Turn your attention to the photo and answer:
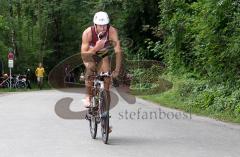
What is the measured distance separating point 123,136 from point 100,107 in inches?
48.9

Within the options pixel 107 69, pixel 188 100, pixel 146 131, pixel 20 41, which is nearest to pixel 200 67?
pixel 188 100

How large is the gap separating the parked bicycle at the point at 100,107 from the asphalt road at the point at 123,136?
247 millimetres

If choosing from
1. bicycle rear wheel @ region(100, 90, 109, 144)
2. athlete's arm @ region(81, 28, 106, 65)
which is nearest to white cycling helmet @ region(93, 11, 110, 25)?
athlete's arm @ region(81, 28, 106, 65)

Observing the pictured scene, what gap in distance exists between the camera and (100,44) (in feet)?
32.0

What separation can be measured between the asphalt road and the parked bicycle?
0.25 m

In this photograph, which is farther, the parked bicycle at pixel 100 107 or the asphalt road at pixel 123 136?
the parked bicycle at pixel 100 107

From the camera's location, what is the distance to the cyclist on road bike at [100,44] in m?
9.70

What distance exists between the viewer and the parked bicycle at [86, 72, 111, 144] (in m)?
9.73

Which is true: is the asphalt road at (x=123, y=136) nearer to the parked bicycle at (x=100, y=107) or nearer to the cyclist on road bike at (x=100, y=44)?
the parked bicycle at (x=100, y=107)

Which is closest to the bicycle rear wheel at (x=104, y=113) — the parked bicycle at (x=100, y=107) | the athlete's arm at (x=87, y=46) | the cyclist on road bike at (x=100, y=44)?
the parked bicycle at (x=100, y=107)

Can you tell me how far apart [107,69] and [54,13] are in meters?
43.3

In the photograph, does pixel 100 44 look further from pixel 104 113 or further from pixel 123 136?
pixel 123 136

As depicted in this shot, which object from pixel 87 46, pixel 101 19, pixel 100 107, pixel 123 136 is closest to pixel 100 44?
pixel 87 46

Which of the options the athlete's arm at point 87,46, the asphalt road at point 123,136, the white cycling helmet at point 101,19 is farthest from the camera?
the athlete's arm at point 87,46
